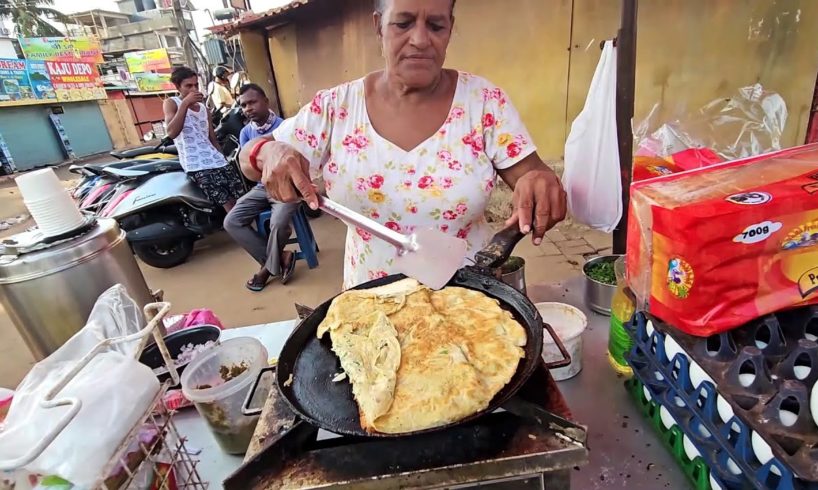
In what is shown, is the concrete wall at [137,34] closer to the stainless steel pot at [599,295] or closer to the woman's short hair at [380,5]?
the woman's short hair at [380,5]

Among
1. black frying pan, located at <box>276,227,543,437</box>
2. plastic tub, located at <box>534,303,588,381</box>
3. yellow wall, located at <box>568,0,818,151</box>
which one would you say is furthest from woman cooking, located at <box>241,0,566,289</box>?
yellow wall, located at <box>568,0,818,151</box>

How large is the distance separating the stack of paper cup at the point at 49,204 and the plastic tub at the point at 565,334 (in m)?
1.80

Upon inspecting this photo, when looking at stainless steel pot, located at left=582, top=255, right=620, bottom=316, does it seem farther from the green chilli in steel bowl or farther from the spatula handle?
the spatula handle

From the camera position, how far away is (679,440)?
3.43ft

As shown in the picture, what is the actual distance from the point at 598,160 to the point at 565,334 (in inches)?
43.0

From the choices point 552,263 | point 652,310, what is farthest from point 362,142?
point 552,263

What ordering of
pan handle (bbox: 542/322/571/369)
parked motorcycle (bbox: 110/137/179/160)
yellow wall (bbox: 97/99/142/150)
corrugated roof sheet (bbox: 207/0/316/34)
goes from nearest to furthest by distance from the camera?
pan handle (bbox: 542/322/571/369) < corrugated roof sheet (bbox: 207/0/316/34) < parked motorcycle (bbox: 110/137/179/160) < yellow wall (bbox: 97/99/142/150)

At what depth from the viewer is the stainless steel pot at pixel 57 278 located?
162 cm

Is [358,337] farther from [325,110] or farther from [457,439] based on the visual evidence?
[325,110]

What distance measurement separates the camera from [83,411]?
2.52 feet

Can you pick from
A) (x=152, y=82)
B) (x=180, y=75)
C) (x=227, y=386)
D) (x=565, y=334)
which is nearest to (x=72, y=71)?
(x=152, y=82)

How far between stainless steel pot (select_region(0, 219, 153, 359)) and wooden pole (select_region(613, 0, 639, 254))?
7.64ft

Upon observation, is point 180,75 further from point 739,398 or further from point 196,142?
point 739,398

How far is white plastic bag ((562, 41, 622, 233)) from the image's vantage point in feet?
6.89
